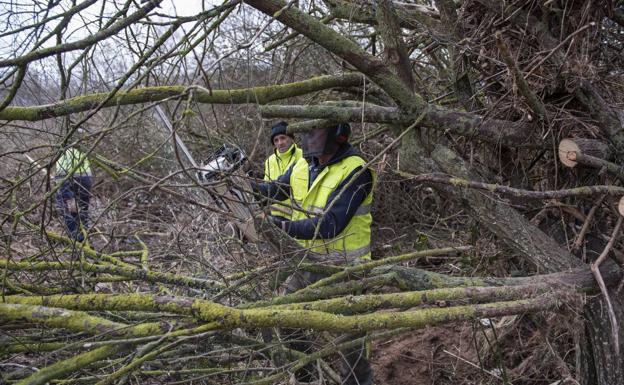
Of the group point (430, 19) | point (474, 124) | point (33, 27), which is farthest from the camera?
point (430, 19)

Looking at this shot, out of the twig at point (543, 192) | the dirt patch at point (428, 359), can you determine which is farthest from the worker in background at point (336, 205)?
the dirt patch at point (428, 359)

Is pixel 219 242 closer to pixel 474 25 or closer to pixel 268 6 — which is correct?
pixel 268 6

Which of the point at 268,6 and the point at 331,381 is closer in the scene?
the point at 268,6

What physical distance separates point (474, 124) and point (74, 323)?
2250mm

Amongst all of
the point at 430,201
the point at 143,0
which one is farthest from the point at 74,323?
the point at 430,201

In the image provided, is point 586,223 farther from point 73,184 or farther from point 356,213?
point 73,184

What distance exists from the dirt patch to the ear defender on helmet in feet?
5.63

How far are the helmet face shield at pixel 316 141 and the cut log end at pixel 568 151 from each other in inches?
54.0

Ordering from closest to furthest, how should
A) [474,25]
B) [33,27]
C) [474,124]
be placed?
[33,27] < [474,124] < [474,25]

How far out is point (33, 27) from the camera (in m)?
2.53

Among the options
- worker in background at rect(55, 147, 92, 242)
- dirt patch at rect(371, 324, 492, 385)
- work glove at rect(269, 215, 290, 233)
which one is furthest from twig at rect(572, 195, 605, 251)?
worker in background at rect(55, 147, 92, 242)

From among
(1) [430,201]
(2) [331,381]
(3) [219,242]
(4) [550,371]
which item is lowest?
(4) [550,371]

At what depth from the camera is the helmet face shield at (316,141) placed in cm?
352

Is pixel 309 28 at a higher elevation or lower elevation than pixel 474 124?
higher
